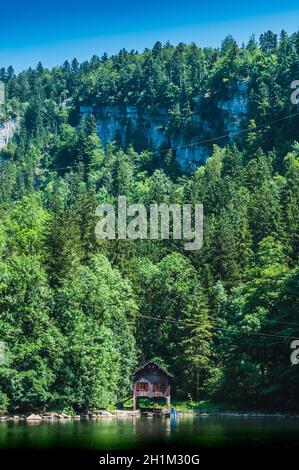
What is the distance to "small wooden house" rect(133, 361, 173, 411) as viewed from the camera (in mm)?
86500

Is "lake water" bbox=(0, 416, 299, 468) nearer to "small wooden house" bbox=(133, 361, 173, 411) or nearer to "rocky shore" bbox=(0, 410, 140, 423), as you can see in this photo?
"rocky shore" bbox=(0, 410, 140, 423)

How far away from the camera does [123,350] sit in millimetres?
83375

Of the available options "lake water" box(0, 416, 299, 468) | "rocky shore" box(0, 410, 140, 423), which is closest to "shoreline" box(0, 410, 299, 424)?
"rocky shore" box(0, 410, 140, 423)

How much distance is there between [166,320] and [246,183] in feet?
182

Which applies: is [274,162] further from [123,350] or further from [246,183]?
[123,350]

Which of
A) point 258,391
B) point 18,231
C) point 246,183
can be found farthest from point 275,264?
point 246,183

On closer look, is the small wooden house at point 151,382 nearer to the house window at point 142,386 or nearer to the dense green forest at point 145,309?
the house window at point 142,386
